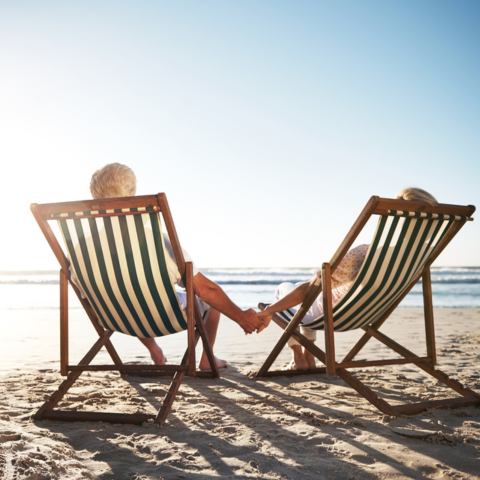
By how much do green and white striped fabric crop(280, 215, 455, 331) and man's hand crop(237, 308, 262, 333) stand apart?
1.88 feet

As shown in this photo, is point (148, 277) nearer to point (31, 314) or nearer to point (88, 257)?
point (88, 257)

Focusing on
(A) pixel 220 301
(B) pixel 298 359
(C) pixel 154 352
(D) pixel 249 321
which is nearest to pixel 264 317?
(D) pixel 249 321

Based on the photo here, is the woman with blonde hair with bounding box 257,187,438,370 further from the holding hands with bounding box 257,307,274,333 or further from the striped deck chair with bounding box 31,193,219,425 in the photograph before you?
the striped deck chair with bounding box 31,193,219,425

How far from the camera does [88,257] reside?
7.58ft

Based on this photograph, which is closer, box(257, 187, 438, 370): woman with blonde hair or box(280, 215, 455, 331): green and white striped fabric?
box(280, 215, 455, 331): green and white striped fabric

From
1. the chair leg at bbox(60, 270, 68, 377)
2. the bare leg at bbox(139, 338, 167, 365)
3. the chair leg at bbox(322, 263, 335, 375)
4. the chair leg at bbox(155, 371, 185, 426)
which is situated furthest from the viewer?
the bare leg at bbox(139, 338, 167, 365)

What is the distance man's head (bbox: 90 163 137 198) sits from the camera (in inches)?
99.7

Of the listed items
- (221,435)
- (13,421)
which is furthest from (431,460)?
(13,421)

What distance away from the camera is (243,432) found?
2016 mm

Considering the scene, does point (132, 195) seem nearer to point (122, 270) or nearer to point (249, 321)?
point (122, 270)

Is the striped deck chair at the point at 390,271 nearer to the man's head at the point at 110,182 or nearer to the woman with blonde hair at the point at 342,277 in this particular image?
the woman with blonde hair at the point at 342,277

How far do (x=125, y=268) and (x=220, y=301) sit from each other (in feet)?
2.23

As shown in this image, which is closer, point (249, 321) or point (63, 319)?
point (63, 319)

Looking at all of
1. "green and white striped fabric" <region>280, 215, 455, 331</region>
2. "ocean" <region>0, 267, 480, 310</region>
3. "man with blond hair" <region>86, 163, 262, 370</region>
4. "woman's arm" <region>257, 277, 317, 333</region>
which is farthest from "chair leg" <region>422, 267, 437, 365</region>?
"ocean" <region>0, 267, 480, 310</region>
